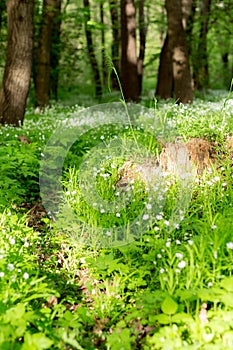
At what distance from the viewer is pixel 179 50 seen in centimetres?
1057

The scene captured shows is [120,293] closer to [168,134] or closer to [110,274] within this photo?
[110,274]

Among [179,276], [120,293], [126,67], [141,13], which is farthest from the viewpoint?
[141,13]

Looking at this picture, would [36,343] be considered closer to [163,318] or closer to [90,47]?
[163,318]

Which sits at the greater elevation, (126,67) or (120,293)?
(126,67)

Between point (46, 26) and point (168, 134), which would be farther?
point (46, 26)

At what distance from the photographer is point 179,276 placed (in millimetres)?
3088

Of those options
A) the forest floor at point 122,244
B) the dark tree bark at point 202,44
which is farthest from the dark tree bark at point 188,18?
the forest floor at point 122,244

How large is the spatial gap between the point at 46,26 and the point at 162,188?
1009 centimetres

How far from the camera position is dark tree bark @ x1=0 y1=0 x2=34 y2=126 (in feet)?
26.5

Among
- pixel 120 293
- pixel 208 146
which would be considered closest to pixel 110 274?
pixel 120 293

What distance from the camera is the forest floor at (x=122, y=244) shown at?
2.75 m

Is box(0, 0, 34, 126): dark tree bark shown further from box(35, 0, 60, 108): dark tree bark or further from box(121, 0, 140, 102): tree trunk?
box(121, 0, 140, 102): tree trunk

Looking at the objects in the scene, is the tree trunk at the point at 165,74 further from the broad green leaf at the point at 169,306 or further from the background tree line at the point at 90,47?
the broad green leaf at the point at 169,306

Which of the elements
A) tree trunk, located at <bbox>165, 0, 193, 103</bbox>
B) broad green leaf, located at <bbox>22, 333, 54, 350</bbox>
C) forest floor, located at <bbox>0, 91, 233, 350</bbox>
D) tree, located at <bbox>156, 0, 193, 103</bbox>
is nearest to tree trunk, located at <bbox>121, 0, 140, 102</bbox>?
tree, located at <bbox>156, 0, 193, 103</bbox>
